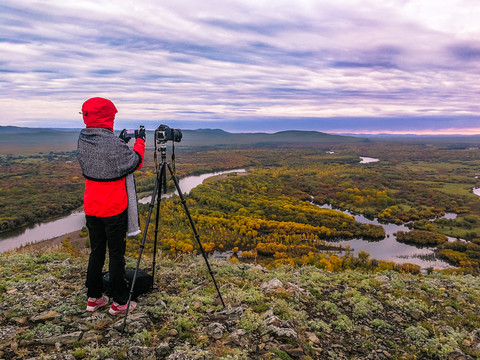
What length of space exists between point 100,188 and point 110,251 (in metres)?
0.98

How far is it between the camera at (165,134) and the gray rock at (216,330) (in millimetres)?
3081

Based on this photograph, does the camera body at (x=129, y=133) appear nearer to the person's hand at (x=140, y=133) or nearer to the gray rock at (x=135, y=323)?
the person's hand at (x=140, y=133)

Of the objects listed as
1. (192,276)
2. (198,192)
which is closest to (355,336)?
(192,276)

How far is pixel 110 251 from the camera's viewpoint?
4277mm

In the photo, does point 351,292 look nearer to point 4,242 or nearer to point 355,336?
point 355,336

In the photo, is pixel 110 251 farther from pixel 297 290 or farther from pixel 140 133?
pixel 297 290

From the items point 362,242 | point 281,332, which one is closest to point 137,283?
point 281,332

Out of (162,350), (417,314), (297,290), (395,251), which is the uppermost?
(162,350)

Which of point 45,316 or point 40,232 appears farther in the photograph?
point 40,232

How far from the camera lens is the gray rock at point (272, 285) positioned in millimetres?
6117

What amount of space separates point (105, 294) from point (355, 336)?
446 cm

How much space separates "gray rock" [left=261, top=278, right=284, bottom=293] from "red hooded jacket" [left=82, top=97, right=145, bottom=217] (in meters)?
3.62

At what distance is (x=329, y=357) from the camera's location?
4.25 metres

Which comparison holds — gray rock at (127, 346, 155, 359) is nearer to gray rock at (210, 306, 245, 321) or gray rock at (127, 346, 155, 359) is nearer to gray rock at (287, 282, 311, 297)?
gray rock at (210, 306, 245, 321)
